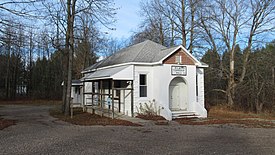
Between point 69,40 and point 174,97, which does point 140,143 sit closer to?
point 174,97

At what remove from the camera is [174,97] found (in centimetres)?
1758

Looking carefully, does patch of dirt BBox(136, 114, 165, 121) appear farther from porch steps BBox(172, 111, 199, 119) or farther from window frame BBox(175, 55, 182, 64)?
window frame BBox(175, 55, 182, 64)

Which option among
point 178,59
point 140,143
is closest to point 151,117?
point 178,59

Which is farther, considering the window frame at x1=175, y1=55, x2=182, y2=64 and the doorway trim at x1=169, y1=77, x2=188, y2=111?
the doorway trim at x1=169, y1=77, x2=188, y2=111

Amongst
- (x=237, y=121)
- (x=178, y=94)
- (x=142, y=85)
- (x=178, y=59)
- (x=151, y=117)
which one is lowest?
(x=237, y=121)

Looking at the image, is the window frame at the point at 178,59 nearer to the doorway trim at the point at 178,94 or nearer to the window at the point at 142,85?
the doorway trim at the point at 178,94

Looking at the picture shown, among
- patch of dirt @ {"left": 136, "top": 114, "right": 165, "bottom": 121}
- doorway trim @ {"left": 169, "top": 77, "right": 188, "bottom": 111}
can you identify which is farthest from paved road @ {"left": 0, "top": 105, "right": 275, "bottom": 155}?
doorway trim @ {"left": 169, "top": 77, "right": 188, "bottom": 111}

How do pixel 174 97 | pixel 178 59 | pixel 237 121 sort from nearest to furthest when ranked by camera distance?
pixel 237 121 < pixel 178 59 < pixel 174 97

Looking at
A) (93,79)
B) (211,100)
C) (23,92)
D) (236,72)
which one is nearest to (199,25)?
(236,72)

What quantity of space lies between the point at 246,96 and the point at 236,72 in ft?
14.6

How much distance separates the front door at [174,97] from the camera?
1745 centimetres

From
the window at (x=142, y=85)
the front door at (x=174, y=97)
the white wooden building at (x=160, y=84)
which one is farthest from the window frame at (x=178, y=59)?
the window at (x=142, y=85)

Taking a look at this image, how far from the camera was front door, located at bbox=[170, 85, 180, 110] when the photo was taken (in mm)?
17453

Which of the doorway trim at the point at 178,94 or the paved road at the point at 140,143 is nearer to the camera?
the paved road at the point at 140,143
